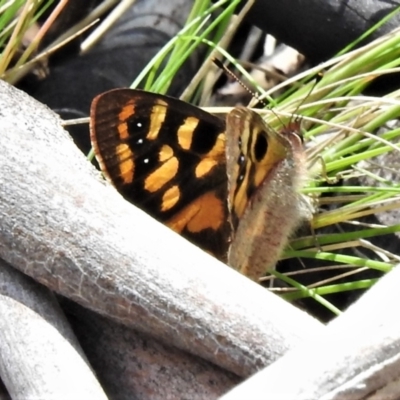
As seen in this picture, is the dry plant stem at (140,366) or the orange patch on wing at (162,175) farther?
the orange patch on wing at (162,175)

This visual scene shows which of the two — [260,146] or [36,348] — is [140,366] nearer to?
[36,348]

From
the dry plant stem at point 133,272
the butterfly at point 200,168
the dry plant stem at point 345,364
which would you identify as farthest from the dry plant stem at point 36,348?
the butterfly at point 200,168

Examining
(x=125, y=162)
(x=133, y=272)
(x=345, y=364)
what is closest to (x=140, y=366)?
(x=133, y=272)

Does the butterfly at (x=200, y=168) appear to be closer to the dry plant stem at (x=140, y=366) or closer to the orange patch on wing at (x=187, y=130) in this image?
the orange patch on wing at (x=187, y=130)

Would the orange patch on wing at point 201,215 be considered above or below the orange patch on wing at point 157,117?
below

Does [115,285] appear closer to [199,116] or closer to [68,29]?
[199,116]

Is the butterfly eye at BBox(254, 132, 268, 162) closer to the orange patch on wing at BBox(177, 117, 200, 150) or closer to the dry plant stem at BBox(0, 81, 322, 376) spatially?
the orange patch on wing at BBox(177, 117, 200, 150)

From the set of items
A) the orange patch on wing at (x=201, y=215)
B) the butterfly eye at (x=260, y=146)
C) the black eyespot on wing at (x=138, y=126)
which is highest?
the butterfly eye at (x=260, y=146)

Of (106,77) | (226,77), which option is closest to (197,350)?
(106,77)
